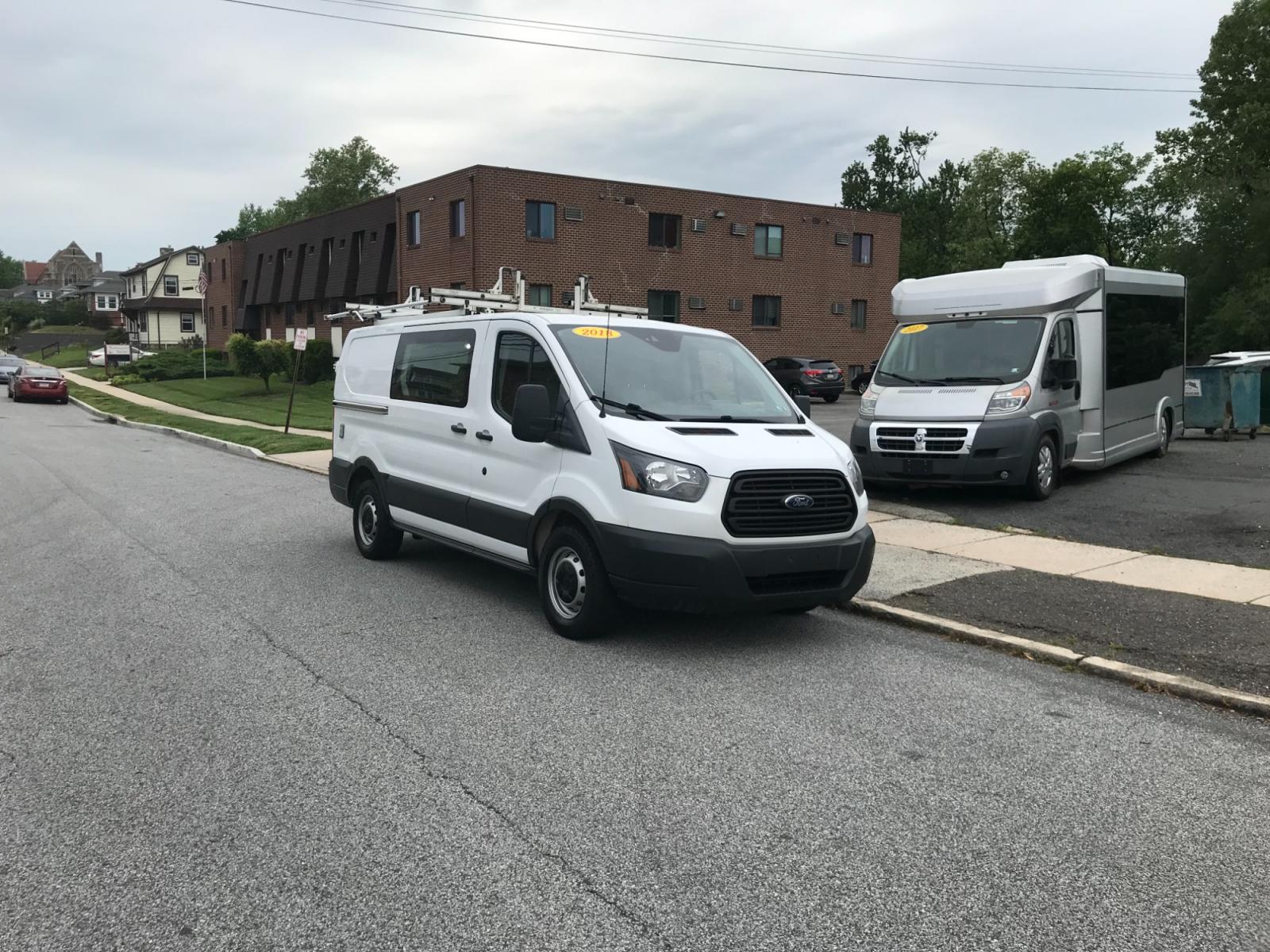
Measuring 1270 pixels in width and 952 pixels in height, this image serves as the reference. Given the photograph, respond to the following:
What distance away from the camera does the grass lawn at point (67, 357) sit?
70.4m

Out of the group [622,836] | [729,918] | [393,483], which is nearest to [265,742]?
[622,836]

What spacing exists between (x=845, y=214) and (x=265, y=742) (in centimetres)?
4150

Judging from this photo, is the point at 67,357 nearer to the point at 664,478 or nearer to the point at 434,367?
the point at 434,367

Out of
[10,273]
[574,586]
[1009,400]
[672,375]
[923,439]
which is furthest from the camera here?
[10,273]

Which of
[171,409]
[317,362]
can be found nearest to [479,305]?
[171,409]

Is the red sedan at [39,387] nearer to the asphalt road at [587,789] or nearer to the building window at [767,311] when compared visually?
the building window at [767,311]

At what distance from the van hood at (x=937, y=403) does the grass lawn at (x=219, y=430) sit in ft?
39.4

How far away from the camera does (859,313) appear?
4431 cm

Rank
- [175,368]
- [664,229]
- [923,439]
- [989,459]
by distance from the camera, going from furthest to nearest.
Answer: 1. [175,368]
2. [664,229]
3. [923,439]
4. [989,459]

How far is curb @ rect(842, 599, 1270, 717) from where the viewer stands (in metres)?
5.50

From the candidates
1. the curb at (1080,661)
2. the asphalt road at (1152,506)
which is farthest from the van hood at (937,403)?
the curb at (1080,661)

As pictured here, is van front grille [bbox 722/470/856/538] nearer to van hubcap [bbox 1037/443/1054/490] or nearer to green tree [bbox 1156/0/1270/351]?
van hubcap [bbox 1037/443/1054/490]

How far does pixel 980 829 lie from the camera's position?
3912 mm

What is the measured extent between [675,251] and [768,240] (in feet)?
14.9
